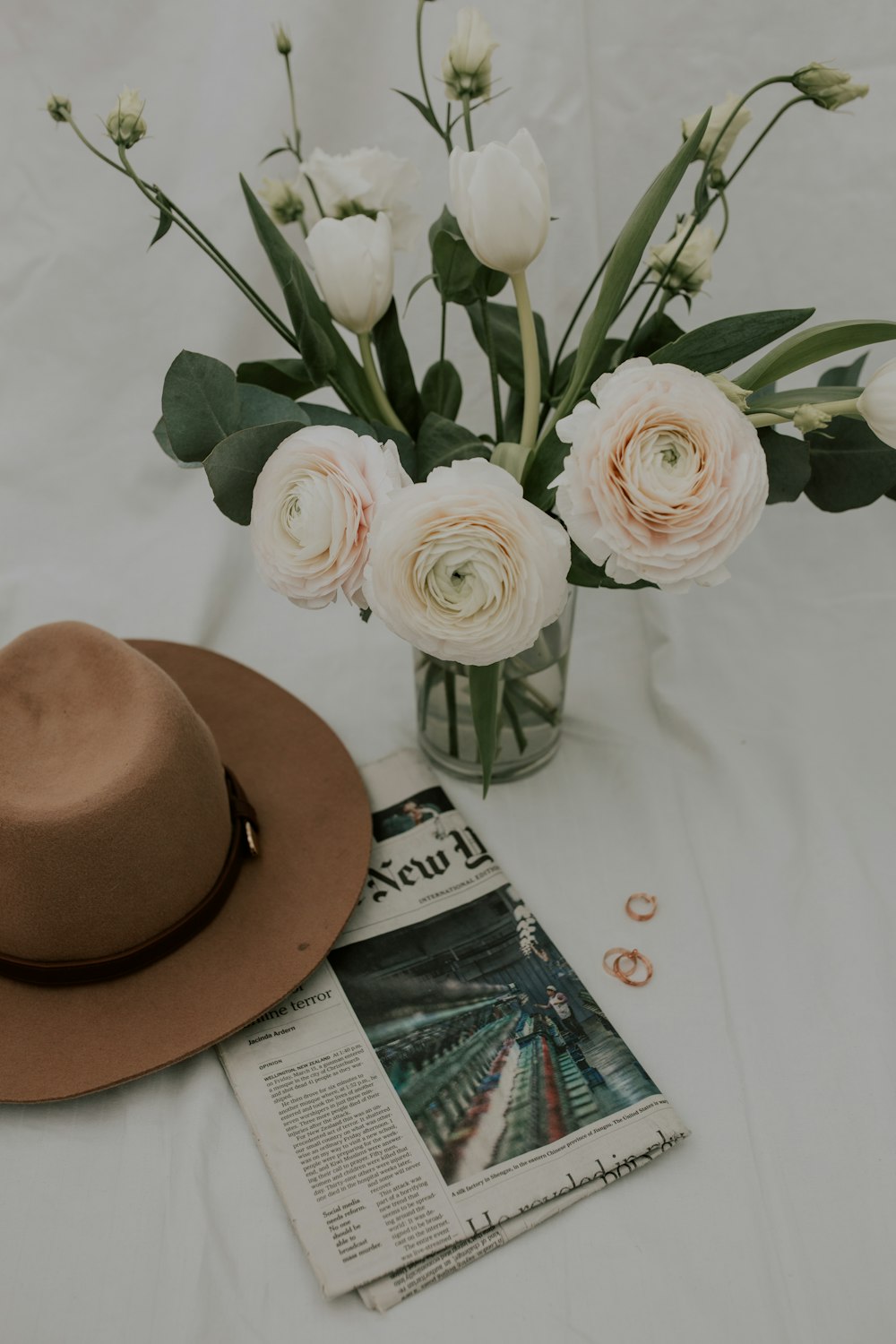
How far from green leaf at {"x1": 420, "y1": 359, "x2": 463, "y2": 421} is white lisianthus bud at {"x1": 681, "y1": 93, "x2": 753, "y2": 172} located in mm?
215

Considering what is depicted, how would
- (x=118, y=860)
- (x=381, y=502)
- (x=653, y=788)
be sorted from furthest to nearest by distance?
1. (x=653, y=788)
2. (x=118, y=860)
3. (x=381, y=502)

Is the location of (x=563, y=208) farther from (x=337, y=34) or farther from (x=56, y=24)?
(x=56, y=24)

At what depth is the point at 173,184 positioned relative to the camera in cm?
106

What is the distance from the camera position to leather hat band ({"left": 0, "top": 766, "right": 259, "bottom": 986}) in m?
0.73

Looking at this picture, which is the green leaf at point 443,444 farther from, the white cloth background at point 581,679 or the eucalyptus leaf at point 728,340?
the white cloth background at point 581,679

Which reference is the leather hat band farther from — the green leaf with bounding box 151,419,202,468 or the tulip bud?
the tulip bud

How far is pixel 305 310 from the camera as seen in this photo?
693 millimetres

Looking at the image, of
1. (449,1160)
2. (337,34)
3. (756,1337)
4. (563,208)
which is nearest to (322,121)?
(337,34)

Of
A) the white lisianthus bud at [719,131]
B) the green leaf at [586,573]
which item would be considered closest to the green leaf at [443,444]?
the green leaf at [586,573]

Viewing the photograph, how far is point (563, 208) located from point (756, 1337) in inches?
35.1

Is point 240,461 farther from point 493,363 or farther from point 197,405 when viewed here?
point 493,363

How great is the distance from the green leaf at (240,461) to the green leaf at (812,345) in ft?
0.90

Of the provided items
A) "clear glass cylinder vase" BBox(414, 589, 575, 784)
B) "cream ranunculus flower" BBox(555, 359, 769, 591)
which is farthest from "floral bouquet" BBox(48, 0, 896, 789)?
"clear glass cylinder vase" BBox(414, 589, 575, 784)

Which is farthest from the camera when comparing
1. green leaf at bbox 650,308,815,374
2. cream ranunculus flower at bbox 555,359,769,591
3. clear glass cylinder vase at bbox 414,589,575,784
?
clear glass cylinder vase at bbox 414,589,575,784
